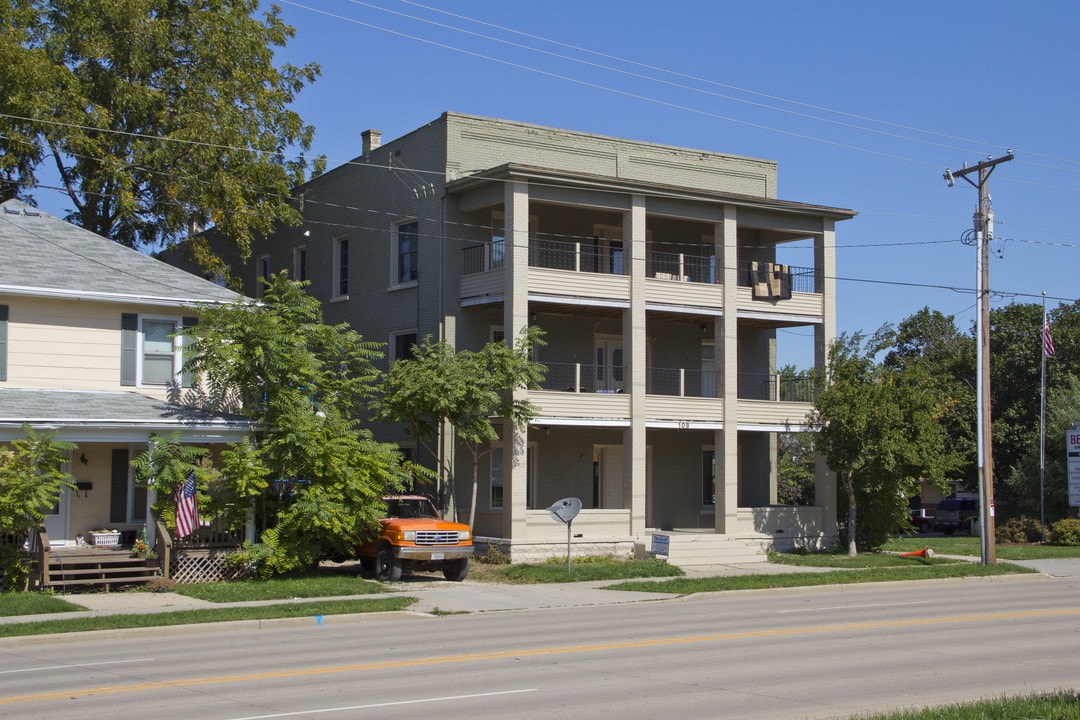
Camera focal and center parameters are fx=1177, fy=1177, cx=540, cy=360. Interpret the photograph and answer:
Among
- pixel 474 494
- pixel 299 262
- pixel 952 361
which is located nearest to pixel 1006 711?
pixel 474 494

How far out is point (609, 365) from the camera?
35000 millimetres

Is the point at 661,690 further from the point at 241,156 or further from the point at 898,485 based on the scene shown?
the point at 241,156

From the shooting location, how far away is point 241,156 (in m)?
36.2

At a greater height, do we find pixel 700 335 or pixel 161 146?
pixel 161 146

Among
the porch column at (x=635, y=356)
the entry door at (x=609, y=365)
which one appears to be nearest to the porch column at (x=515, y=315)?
the porch column at (x=635, y=356)

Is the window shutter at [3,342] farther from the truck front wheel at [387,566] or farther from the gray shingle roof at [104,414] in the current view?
the truck front wheel at [387,566]

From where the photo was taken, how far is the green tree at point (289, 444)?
24.2 metres

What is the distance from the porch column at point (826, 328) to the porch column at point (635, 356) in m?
6.34

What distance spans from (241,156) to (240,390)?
1219 cm

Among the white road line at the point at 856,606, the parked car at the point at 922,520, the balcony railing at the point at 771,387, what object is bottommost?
the parked car at the point at 922,520

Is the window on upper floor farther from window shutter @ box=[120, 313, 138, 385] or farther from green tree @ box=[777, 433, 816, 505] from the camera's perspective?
→ green tree @ box=[777, 433, 816, 505]

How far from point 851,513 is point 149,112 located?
942 inches

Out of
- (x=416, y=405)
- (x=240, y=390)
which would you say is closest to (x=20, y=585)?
(x=240, y=390)

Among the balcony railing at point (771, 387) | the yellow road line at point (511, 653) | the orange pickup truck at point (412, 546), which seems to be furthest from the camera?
the balcony railing at point (771, 387)
